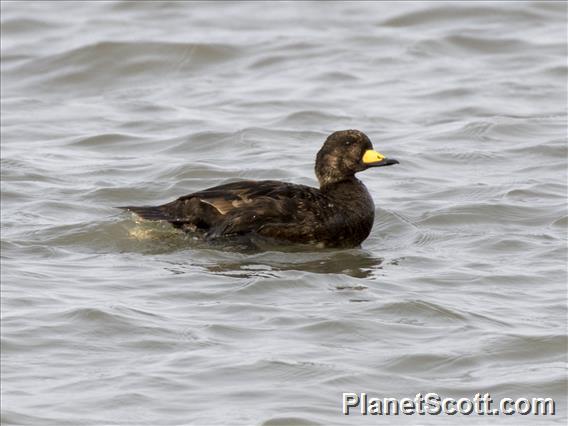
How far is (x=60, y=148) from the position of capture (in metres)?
14.5

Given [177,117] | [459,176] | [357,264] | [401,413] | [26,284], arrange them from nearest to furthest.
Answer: [401,413], [26,284], [357,264], [459,176], [177,117]

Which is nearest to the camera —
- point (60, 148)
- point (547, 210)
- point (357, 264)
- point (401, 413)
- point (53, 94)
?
point (401, 413)

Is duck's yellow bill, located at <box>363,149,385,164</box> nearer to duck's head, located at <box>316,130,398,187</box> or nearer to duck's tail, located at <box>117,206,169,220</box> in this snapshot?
duck's head, located at <box>316,130,398,187</box>

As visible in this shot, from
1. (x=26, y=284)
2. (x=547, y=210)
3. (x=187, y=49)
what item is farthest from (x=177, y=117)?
(x=26, y=284)

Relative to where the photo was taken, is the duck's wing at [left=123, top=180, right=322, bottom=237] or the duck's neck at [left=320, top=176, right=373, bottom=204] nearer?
the duck's wing at [left=123, top=180, right=322, bottom=237]

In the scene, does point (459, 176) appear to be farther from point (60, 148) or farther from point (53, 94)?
point (53, 94)

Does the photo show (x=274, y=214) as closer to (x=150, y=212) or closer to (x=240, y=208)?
(x=240, y=208)

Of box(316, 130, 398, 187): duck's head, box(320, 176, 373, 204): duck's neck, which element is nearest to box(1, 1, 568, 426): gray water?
box(320, 176, 373, 204): duck's neck

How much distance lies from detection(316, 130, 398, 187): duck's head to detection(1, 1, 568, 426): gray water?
0.59m

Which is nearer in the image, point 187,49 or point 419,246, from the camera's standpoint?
point 419,246

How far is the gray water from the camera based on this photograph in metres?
8.38

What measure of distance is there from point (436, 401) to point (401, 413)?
0.74 ft

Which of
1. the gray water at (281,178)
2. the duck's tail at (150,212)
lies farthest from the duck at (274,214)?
the gray water at (281,178)

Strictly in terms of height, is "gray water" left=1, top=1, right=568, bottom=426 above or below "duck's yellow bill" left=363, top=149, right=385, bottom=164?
below
